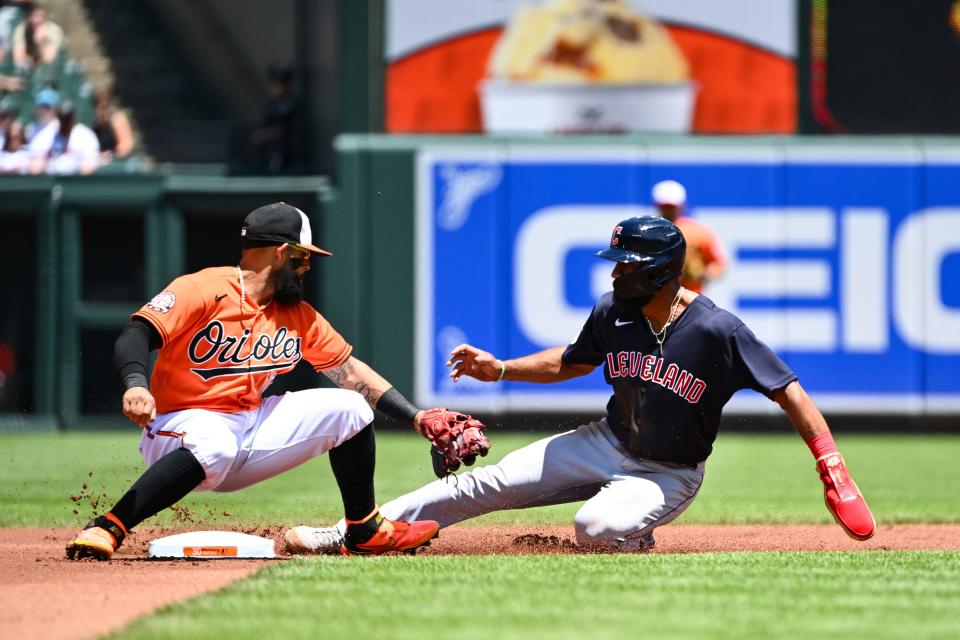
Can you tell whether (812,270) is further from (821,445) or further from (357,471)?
(357,471)

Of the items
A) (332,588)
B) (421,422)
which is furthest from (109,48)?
(332,588)

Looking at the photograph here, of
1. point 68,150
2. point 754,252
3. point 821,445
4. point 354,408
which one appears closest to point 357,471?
point 354,408

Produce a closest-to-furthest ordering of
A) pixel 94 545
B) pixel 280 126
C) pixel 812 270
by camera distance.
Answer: pixel 94 545 → pixel 812 270 → pixel 280 126

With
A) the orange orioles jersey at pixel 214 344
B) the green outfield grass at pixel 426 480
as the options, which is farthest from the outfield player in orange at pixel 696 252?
the orange orioles jersey at pixel 214 344

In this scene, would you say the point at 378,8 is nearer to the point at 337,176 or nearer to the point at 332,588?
the point at 337,176

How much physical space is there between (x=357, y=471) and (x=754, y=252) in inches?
279

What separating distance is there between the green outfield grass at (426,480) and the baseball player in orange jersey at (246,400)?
143 centimetres

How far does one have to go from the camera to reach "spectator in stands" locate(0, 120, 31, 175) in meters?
13.0

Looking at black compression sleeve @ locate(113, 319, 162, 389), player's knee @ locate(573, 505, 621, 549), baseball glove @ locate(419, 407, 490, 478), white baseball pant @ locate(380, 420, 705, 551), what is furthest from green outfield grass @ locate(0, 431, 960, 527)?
black compression sleeve @ locate(113, 319, 162, 389)

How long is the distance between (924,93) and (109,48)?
27.2ft

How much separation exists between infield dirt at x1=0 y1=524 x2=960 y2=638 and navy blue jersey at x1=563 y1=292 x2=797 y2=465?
0.48m

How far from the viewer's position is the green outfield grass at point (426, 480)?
752cm

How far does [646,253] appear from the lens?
228 inches

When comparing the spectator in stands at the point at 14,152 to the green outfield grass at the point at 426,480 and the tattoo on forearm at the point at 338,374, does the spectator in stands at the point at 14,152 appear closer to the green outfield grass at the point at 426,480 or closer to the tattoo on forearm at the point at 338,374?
the green outfield grass at the point at 426,480
